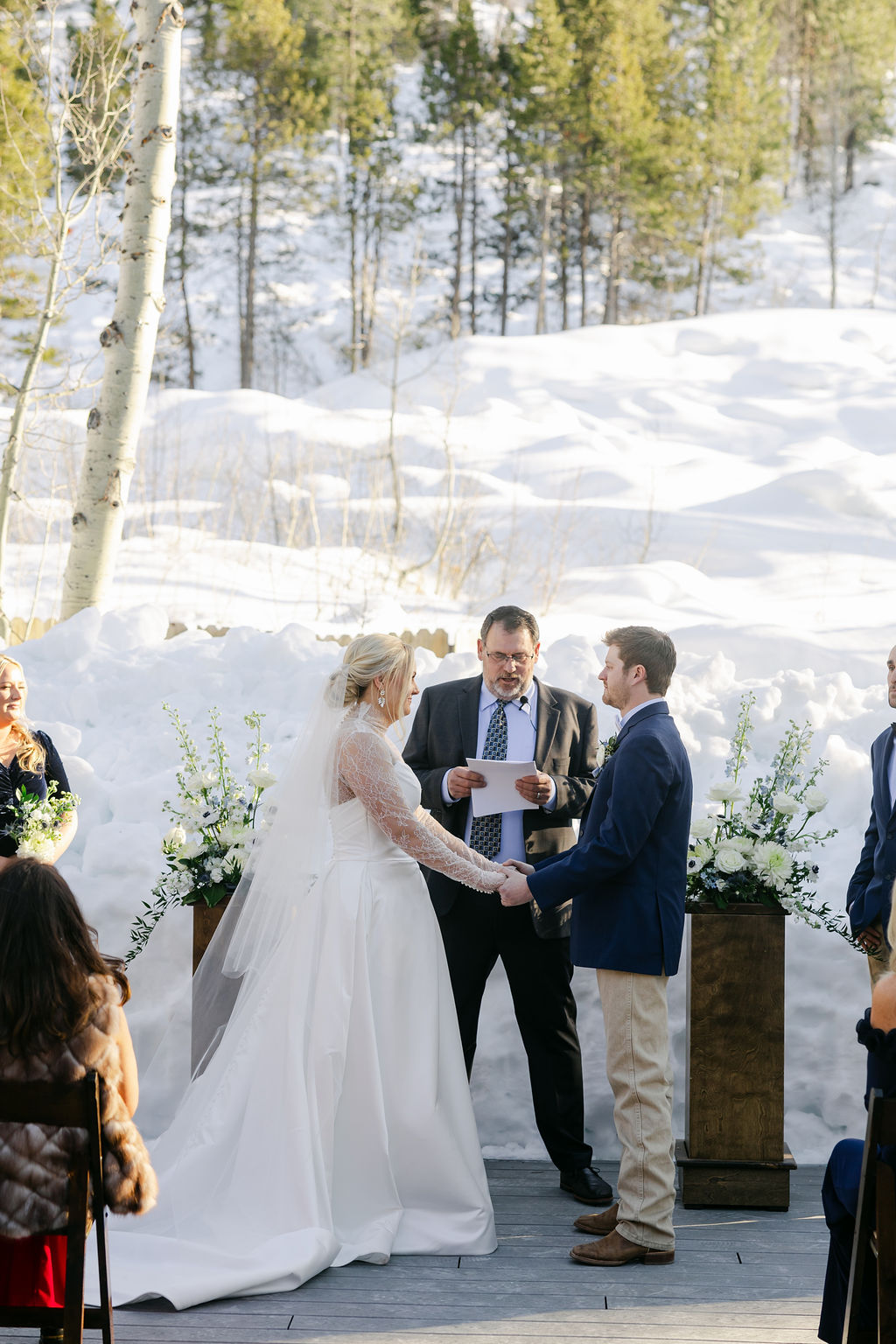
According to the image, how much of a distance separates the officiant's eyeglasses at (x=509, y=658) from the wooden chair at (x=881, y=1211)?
2.16m

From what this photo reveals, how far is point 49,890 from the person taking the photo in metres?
2.50

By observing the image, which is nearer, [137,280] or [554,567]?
[137,280]

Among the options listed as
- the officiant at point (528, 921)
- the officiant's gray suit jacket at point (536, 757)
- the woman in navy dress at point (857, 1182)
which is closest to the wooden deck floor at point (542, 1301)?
the officiant at point (528, 921)

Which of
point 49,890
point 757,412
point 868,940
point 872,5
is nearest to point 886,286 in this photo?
point 872,5

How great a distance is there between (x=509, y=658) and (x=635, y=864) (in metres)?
0.95

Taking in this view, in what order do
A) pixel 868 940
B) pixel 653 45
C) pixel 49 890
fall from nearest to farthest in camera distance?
pixel 49 890, pixel 868 940, pixel 653 45

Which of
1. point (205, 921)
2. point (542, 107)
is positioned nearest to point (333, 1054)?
point (205, 921)

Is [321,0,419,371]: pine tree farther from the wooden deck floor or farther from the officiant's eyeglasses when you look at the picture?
the wooden deck floor

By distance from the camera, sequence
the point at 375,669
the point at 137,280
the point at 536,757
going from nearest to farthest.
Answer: the point at 375,669 < the point at 536,757 < the point at 137,280

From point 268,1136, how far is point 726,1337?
139 cm

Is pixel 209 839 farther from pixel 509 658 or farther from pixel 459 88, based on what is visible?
pixel 459 88

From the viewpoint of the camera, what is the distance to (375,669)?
3975 mm

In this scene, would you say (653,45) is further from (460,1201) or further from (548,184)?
(460,1201)

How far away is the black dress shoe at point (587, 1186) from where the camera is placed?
4.21m
